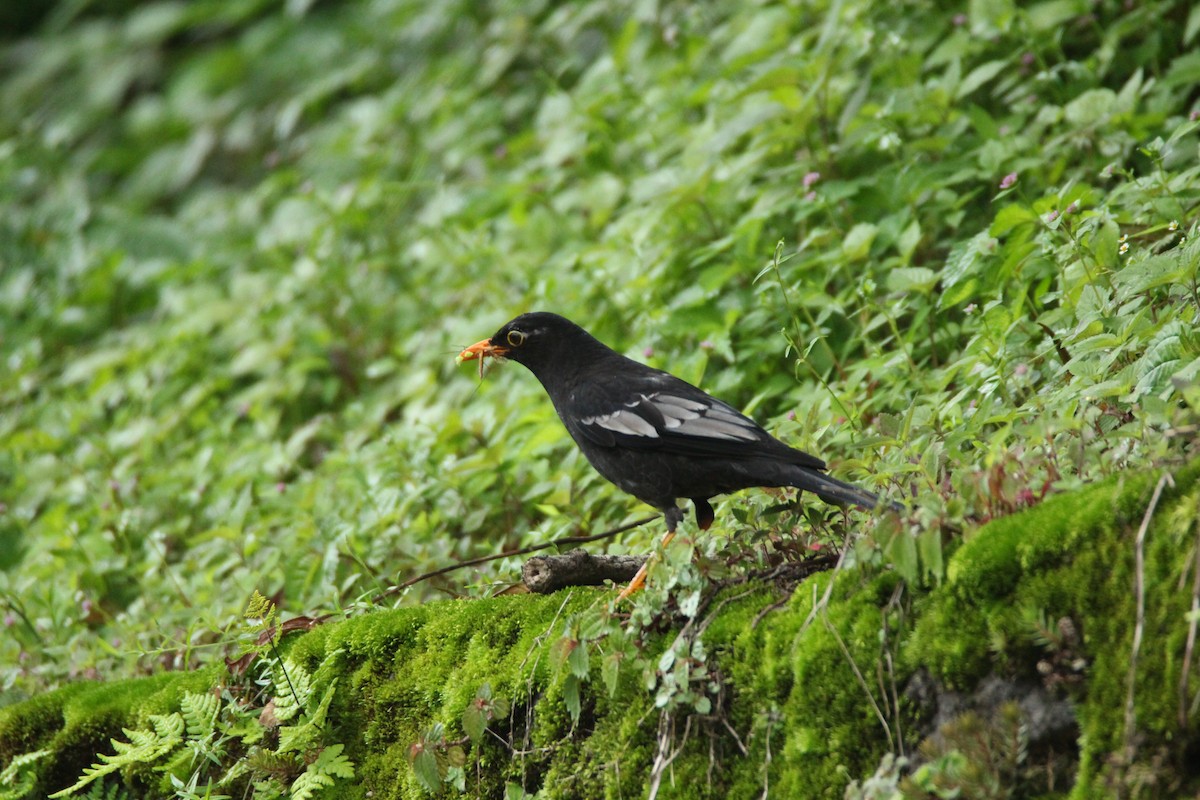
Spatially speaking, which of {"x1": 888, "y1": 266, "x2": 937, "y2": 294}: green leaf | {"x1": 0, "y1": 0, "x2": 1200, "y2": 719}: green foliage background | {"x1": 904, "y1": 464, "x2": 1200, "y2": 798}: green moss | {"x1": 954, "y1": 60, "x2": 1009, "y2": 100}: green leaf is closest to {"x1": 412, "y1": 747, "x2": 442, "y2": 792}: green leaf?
{"x1": 0, "y1": 0, "x2": 1200, "y2": 719}: green foliage background

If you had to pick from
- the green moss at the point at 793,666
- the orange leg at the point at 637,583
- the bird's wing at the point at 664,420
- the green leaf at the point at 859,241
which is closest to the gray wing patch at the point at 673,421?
the bird's wing at the point at 664,420

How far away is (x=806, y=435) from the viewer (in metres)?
3.81

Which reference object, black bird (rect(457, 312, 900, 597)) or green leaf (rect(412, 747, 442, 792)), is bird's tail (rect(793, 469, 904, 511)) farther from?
green leaf (rect(412, 747, 442, 792))

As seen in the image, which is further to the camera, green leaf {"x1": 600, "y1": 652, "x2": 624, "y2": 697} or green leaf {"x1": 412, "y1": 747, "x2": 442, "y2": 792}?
green leaf {"x1": 412, "y1": 747, "x2": 442, "y2": 792}

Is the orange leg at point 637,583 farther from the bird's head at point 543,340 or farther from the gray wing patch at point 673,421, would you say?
the bird's head at point 543,340

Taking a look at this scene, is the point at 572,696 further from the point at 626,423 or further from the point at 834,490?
the point at 626,423

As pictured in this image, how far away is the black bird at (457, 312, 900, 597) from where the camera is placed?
131 inches

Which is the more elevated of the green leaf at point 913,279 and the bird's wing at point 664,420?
the bird's wing at point 664,420

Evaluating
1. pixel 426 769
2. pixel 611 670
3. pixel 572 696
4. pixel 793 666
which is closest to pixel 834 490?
pixel 793 666

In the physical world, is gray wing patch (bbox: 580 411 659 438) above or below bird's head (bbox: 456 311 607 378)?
below

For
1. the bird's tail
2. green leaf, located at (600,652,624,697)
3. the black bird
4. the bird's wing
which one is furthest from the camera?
the bird's wing

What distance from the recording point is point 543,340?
4527mm

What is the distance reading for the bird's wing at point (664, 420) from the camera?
348 cm

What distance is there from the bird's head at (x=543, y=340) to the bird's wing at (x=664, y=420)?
1.07 ft
